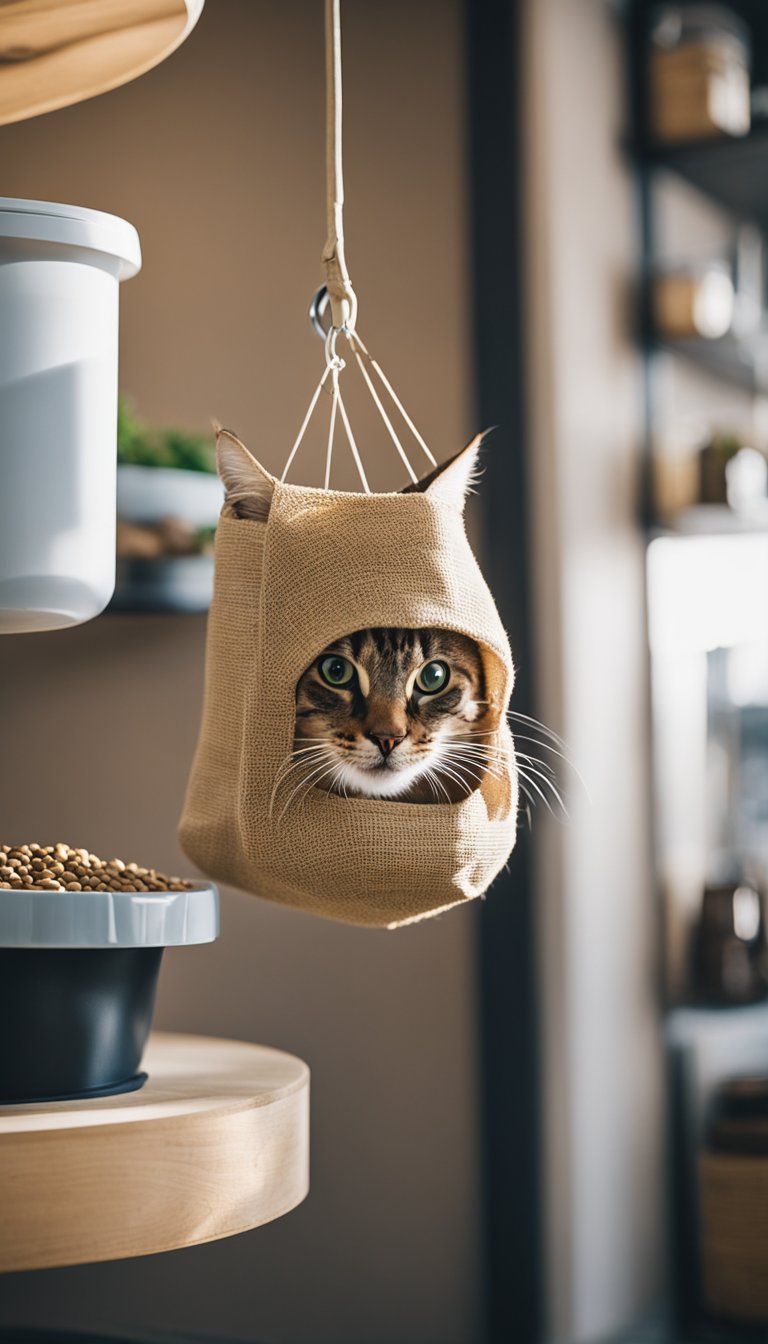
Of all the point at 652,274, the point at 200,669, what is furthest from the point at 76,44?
the point at 652,274

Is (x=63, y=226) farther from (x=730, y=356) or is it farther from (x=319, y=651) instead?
(x=730, y=356)

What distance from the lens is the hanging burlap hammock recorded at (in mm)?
770

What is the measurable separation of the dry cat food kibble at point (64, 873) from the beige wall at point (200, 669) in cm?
62

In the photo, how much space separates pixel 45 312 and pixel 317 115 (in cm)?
108

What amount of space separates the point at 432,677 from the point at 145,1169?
0.33m

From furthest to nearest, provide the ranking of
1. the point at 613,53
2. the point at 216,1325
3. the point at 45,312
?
the point at 613,53
the point at 216,1325
the point at 45,312

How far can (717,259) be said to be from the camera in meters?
2.48

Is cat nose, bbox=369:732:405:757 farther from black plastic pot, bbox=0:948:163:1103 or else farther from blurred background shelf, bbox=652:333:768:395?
blurred background shelf, bbox=652:333:768:395

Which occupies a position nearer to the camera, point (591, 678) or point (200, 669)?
point (200, 669)

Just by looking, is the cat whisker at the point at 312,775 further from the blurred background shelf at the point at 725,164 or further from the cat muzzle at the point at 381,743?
the blurred background shelf at the point at 725,164

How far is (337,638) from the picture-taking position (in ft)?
2.51

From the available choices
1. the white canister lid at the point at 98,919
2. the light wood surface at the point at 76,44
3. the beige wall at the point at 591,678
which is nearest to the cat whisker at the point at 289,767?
the white canister lid at the point at 98,919

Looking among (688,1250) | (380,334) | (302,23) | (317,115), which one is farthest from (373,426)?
(688,1250)

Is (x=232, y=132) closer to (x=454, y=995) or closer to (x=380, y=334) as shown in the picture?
(x=380, y=334)
